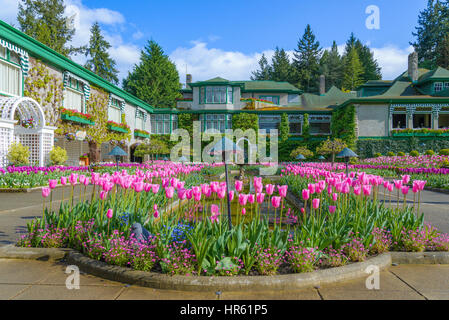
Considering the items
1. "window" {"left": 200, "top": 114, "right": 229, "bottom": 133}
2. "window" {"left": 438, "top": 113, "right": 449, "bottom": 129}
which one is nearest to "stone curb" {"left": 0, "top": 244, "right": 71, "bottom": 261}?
"window" {"left": 200, "top": 114, "right": 229, "bottom": 133}

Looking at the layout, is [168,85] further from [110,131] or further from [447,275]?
[447,275]

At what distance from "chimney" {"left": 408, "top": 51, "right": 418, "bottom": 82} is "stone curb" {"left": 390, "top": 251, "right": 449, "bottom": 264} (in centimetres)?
3726

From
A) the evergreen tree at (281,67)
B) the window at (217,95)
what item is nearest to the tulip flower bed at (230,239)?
the window at (217,95)

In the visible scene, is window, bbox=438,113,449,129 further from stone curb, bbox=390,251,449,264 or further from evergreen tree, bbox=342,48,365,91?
stone curb, bbox=390,251,449,264

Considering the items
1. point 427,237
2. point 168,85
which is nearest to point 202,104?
point 168,85

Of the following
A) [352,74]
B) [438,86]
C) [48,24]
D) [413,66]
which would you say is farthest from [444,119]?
[48,24]

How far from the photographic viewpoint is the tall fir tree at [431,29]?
5784 cm

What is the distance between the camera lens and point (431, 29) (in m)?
58.9

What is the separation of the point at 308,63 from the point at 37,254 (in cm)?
6329

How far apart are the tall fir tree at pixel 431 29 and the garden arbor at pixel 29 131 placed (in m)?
63.9

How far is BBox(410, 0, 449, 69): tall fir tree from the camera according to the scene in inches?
2277

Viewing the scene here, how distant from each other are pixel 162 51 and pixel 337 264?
5359 cm
